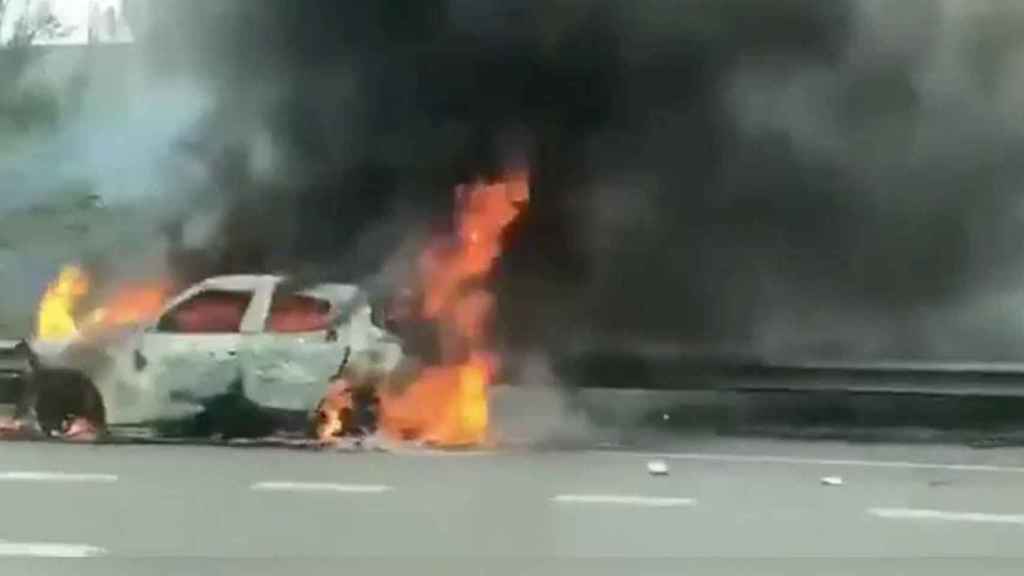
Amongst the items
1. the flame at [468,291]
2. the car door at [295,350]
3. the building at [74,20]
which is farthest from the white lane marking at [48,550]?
the building at [74,20]

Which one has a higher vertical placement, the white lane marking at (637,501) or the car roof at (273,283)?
the car roof at (273,283)

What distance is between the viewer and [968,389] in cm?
153

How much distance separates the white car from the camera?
5.11ft

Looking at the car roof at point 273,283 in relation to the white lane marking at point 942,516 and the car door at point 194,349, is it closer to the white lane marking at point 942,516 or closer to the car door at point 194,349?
the car door at point 194,349

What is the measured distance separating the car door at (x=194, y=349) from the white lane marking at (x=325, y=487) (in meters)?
0.12

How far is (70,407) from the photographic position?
1.60m

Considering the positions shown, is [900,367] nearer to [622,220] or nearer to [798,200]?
[798,200]

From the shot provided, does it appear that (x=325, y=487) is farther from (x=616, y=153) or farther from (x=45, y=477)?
(x=616, y=153)

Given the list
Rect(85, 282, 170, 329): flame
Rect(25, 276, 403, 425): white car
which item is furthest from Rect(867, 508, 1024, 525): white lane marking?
Rect(85, 282, 170, 329): flame

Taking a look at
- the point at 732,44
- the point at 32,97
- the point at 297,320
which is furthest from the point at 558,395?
the point at 32,97

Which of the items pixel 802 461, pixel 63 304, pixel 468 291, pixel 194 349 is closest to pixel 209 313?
pixel 194 349

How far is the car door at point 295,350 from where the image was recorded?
1.56 m

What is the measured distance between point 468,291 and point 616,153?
210mm

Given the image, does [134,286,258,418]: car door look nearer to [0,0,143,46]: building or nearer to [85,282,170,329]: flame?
[85,282,170,329]: flame
